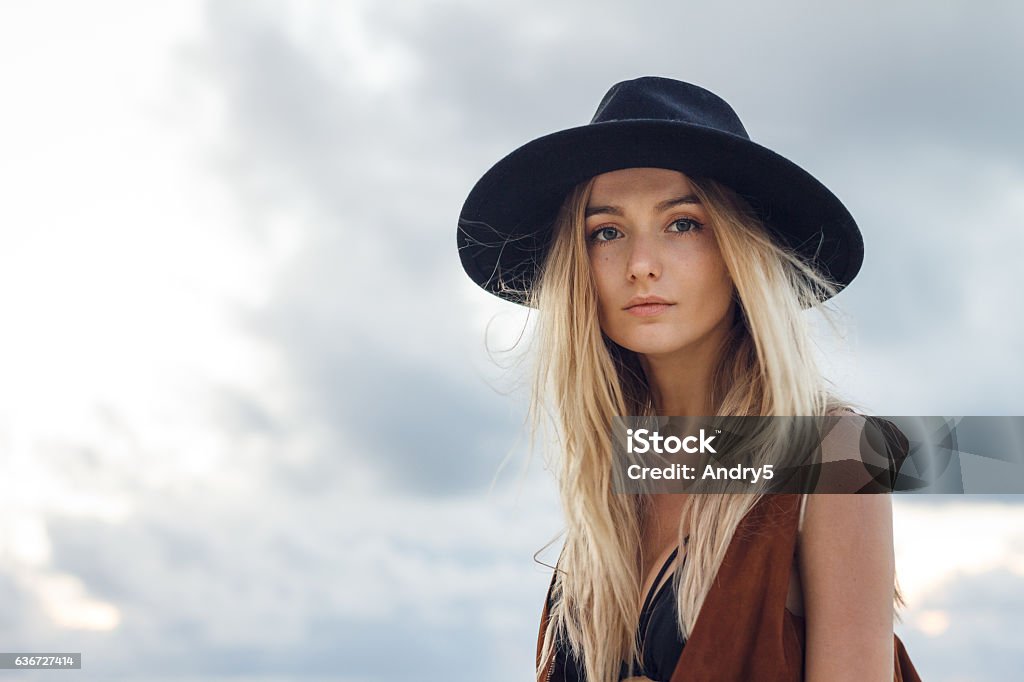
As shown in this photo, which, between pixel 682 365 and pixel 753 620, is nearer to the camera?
pixel 753 620

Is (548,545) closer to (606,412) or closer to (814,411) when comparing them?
→ (606,412)

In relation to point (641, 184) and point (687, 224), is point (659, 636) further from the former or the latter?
point (641, 184)

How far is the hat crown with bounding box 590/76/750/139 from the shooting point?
3.48m

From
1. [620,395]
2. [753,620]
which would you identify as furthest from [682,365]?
[753,620]

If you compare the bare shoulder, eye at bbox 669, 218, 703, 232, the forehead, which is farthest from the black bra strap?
the forehead

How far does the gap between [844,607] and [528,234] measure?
1.97m

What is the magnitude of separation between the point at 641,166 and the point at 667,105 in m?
0.26

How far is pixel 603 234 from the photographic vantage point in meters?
3.64

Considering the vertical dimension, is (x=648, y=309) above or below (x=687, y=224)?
below

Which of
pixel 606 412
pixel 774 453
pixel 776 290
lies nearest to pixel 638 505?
pixel 606 412

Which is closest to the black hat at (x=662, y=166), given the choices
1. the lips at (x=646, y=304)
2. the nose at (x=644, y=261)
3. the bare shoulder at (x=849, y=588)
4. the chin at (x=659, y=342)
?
the nose at (x=644, y=261)

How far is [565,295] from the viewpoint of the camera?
12.3 ft

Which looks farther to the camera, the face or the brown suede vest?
the face

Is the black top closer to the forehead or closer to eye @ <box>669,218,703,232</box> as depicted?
eye @ <box>669,218,703,232</box>
